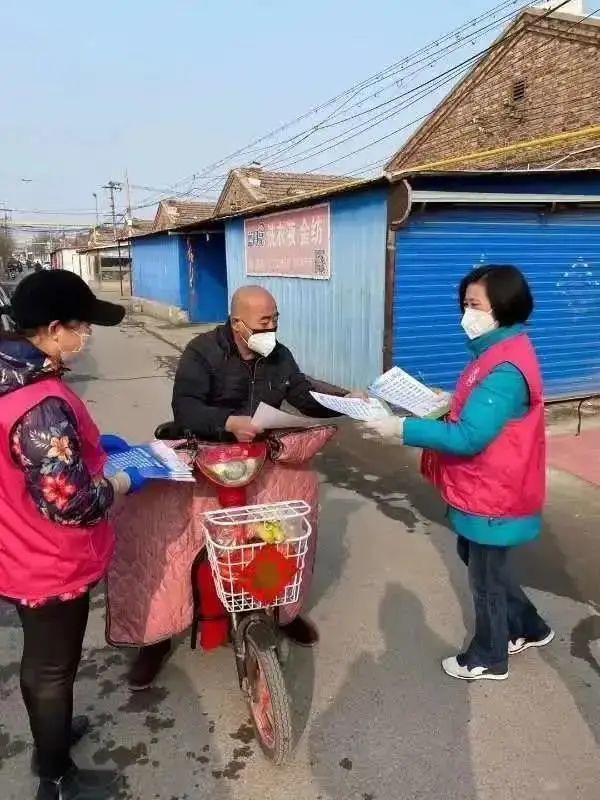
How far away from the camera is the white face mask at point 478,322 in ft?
7.48

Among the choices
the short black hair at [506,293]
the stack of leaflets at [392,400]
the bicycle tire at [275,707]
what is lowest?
the bicycle tire at [275,707]

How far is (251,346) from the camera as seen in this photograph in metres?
2.64

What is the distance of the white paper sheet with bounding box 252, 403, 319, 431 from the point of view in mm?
2168

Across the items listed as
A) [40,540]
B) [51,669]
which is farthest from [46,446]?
[51,669]

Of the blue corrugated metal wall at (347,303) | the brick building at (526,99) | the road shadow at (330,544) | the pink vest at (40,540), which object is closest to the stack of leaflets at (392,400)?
the pink vest at (40,540)

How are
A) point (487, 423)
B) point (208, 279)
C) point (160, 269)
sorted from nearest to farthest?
1. point (487, 423)
2. point (208, 279)
3. point (160, 269)

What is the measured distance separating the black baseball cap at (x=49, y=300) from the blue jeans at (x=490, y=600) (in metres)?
1.73

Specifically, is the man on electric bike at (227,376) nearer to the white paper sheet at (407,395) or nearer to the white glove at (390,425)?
the white paper sheet at (407,395)

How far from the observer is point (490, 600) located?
2.47 m

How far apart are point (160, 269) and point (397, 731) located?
19.6 metres

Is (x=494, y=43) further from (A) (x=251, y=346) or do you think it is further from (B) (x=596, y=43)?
(A) (x=251, y=346)

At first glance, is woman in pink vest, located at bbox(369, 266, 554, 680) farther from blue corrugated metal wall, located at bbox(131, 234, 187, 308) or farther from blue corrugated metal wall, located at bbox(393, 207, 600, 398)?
blue corrugated metal wall, located at bbox(131, 234, 187, 308)

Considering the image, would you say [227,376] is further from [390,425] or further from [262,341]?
[390,425]

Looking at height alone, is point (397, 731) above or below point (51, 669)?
below
